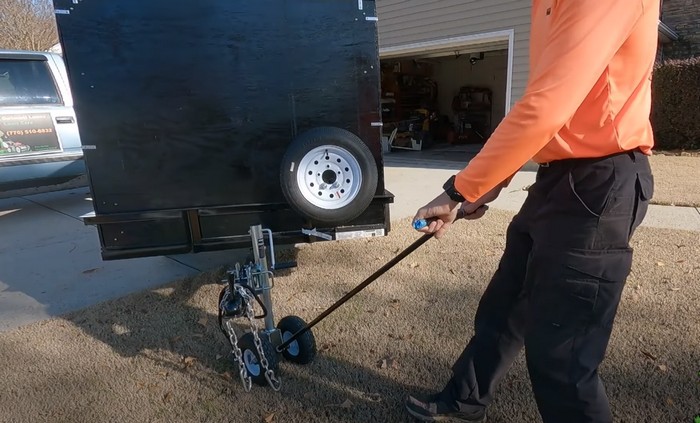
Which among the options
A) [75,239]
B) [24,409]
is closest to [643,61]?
[24,409]

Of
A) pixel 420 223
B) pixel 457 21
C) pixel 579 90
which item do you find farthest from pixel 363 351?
pixel 457 21

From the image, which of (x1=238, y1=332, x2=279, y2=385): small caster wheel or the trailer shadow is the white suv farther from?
(x1=238, y1=332, x2=279, y2=385): small caster wheel

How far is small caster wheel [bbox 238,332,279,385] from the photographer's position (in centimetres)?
252

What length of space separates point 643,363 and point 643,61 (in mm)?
2025

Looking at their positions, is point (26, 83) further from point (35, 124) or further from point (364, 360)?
point (364, 360)

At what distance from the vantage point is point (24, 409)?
254cm

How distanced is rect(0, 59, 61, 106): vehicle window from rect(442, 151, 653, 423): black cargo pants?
654 centimetres

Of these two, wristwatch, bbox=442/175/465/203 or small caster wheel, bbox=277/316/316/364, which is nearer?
wristwatch, bbox=442/175/465/203

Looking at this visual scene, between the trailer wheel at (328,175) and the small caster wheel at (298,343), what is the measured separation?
676 millimetres

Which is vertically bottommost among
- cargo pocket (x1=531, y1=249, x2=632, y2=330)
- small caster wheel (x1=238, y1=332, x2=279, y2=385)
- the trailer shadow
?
the trailer shadow

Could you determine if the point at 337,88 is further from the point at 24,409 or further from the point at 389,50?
the point at 389,50

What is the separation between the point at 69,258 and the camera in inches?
189

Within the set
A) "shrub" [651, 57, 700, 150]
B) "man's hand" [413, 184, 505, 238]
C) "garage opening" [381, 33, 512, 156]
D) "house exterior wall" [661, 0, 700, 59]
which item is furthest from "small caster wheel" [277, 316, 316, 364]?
"house exterior wall" [661, 0, 700, 59]

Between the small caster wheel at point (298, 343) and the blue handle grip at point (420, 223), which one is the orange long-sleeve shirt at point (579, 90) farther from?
the small caster wheel at point (298, 343)
